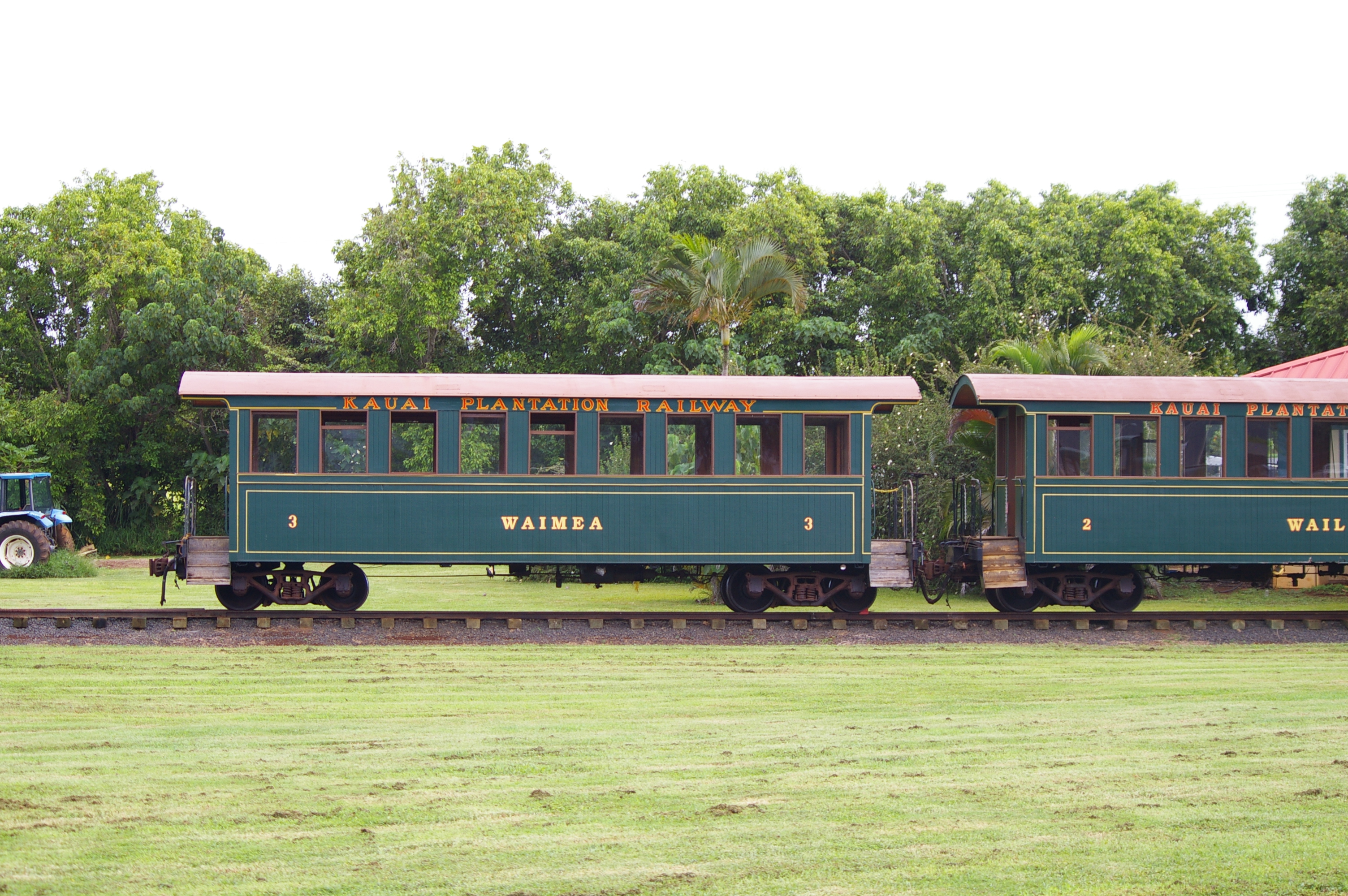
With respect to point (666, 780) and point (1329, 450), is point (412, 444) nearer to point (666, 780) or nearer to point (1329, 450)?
point (666, 780)

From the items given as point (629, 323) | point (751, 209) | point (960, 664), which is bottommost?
point (960, 664)

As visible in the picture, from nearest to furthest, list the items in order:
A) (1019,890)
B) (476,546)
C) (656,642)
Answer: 1. (1019,890)
2. (656,642)
3. (476,546)

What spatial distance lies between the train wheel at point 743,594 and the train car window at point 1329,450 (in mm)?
7549

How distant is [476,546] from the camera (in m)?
15.6

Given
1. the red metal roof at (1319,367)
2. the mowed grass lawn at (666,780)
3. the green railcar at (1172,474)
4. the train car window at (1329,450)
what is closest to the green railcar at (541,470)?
the green railcar at (1172,474)

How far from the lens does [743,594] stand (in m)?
16.4

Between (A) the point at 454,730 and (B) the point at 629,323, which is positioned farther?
(B) the point at 629,323

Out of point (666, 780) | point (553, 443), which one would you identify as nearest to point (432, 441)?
point (553, 443)

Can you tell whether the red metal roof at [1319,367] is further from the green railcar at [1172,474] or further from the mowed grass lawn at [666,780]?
the mowed grass lawn at [666,780]

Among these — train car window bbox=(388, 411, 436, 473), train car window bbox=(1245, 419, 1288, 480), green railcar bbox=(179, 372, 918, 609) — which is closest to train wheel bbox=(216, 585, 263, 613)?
green railcar bbox=(179, 372, 918, 609)

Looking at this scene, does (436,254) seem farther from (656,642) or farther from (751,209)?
(656,642)

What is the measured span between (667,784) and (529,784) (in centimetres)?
81

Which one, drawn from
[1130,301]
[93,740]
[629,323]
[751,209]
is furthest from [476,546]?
[1130,301]

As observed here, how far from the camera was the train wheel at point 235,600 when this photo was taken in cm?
1600
